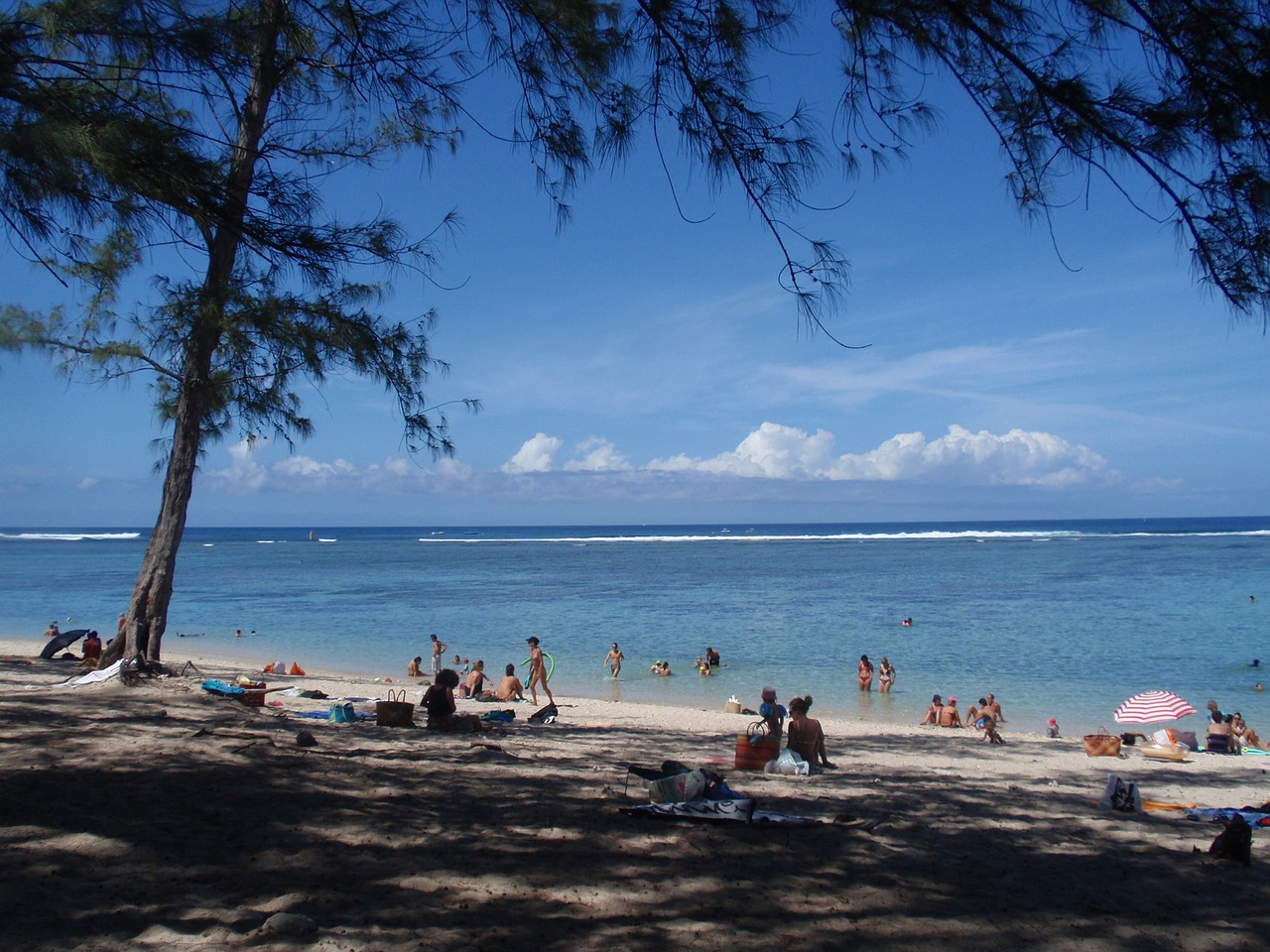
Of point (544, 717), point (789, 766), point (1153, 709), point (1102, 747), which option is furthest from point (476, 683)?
point (1153, 709)

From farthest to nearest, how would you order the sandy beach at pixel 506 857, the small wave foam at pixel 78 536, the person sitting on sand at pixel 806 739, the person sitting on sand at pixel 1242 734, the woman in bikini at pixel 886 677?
1. the small wave foam at pixel 78 536
2. the woman in bikini at pixel 886 677
3. the person sitting on sand at pixel 1242 734
4. the person sitting on sand at pixel 806 739
5. the sandy beach at pixel 506 857

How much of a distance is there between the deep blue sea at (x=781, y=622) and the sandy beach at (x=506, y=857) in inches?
419

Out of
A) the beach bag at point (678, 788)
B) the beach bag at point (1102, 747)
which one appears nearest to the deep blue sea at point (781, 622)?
the beach bag at point (1102, 747)

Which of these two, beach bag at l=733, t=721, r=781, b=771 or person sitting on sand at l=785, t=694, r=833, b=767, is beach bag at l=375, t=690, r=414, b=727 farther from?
person sitting on sand at l=785, t=694, r=833, b=767

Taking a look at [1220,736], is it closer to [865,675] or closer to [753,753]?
[865,675]

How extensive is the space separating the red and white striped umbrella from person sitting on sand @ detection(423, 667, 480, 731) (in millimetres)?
10933

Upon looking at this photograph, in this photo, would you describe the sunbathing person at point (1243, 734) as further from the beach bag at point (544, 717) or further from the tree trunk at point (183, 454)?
the tree trunk at point (183, 454)

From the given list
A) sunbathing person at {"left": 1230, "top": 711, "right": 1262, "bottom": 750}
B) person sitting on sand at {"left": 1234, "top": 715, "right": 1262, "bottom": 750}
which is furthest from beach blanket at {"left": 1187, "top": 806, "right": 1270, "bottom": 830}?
sunbathing person at {"left": 1230, "top": 711, "right": 1262, "bottom": 750}

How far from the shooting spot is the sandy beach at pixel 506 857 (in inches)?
135

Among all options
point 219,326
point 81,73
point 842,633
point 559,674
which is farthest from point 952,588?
point 81,73

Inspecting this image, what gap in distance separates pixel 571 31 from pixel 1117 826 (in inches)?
243

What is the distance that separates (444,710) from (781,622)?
20782 millimetres

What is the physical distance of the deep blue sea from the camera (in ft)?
61.1

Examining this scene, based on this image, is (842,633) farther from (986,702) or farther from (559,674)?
(986,702)
